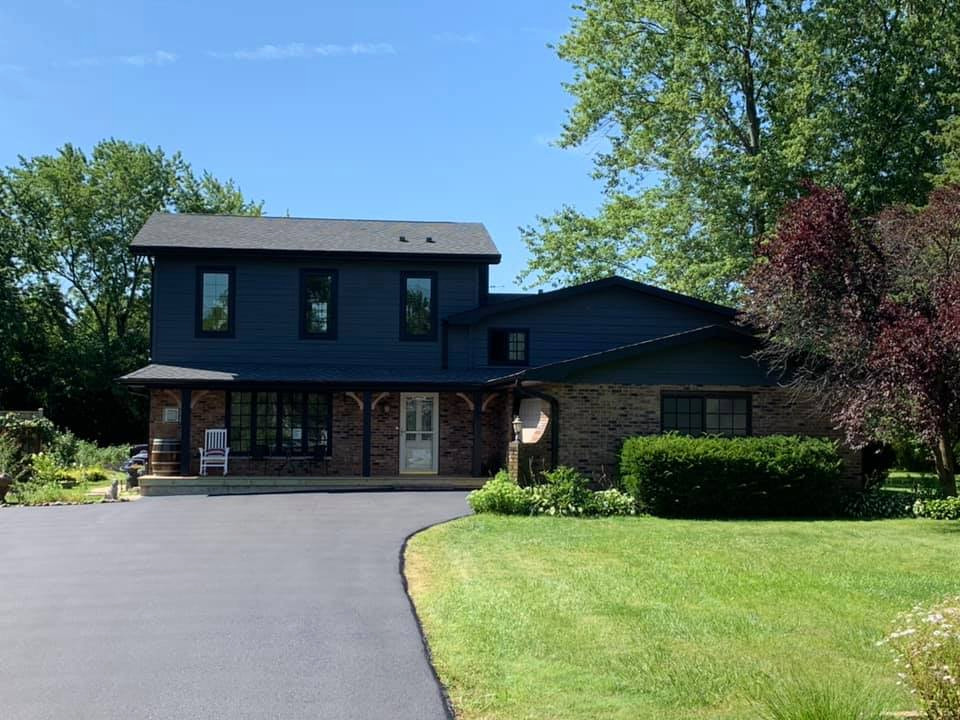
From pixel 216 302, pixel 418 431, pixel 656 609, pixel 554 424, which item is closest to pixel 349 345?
pixel 418 431

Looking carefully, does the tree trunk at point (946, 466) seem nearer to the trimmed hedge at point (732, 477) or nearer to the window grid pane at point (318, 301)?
the trimmed hedge at point (732, 477)

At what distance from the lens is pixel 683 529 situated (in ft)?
48.3

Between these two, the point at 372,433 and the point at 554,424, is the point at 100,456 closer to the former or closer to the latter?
the point at 372,433

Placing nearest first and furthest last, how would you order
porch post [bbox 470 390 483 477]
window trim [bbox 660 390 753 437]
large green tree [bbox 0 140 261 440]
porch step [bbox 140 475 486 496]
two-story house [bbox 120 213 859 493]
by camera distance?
1. window trim [bbox 660 390 753 437]
2. porch step [bbox 140 475 486 496]
3. two-story house [bbox 120 213 859 493]
4. porch post [bbox 470 390 483 477]
5. large green tree [bbox 0 140 261 440]

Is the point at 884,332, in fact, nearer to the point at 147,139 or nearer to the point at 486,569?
the point at 486,569

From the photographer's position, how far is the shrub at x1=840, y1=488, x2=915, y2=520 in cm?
1706

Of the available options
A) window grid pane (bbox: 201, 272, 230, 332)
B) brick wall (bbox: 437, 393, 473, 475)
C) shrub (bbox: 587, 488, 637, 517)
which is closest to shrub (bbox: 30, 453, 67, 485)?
window grid pane (bbox: 201, 272, 230, 332)

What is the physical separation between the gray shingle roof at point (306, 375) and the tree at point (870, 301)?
8.05 metres

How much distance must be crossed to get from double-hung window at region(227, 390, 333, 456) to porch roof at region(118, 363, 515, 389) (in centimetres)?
72

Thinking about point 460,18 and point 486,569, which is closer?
point 486,569

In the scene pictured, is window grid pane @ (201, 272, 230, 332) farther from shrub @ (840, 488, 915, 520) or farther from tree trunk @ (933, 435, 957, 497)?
A: tree trunk @ (933, 435, 957, 497)

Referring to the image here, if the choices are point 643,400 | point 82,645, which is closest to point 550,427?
point 643,400

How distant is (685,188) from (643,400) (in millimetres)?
14199

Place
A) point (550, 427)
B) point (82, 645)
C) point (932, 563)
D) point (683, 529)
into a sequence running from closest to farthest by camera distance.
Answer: point (82, 645), point (932, 563), point (683, 529), point (550, 427)
